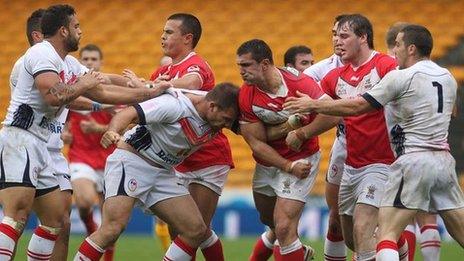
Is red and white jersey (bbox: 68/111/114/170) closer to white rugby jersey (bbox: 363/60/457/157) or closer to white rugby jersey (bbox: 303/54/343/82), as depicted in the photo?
white rugby jersey (bbox: 303/54/343/82)

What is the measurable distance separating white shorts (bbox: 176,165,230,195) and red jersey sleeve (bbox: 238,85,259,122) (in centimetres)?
83

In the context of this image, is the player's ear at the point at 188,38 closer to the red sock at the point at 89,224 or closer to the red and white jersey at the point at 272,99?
the red and white jersey at the point at 272,99

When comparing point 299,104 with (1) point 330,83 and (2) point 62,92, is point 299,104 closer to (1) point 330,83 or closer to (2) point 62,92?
(1) point 330,83

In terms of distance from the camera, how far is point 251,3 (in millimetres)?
24156

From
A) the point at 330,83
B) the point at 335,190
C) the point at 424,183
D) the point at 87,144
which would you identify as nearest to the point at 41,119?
the point at 330,83

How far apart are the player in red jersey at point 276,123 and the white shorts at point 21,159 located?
1.73m

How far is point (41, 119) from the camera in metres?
9.41

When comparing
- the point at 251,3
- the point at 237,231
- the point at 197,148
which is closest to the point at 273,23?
the point at 251,3

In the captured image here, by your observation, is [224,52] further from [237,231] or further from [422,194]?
[422,194]

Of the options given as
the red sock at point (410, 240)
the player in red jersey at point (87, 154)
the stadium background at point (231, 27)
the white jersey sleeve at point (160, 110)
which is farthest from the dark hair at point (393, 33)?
the stadium background at point (231, 27)

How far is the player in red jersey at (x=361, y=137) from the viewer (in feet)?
31.5

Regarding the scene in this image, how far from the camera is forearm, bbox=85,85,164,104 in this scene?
9.34m

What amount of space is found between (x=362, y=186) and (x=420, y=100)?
1.20 meters

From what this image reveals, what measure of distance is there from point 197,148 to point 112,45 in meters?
13.1
